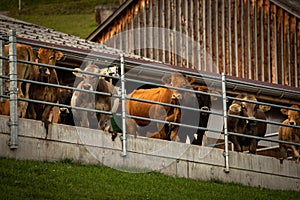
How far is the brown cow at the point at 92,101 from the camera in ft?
62.9

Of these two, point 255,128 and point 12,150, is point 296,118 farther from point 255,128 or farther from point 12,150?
point 12,150

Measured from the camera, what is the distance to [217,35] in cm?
3131

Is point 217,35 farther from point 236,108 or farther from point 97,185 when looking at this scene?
point 97,185

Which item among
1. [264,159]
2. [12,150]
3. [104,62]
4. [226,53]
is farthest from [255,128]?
[226,53]

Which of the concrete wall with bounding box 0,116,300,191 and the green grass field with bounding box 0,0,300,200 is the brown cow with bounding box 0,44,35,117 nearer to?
the concrete wall with bounding box 0,116,300,191

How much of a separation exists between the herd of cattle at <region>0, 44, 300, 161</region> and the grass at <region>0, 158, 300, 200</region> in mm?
1559

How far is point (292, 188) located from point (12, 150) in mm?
5984

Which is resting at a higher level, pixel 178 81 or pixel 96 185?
pixel 178 81

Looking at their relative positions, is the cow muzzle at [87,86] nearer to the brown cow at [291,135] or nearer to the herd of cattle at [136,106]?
the herd of cattle at [136,106]

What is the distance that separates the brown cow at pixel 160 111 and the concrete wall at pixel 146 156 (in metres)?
1.93

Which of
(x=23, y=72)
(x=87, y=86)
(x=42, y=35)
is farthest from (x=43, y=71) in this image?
(x=42, y=35)

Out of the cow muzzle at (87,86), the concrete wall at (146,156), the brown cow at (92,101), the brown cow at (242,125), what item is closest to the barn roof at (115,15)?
the brown cow at (242,125)

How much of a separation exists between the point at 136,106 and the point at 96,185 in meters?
6.55

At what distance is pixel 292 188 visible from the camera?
18.9 m
